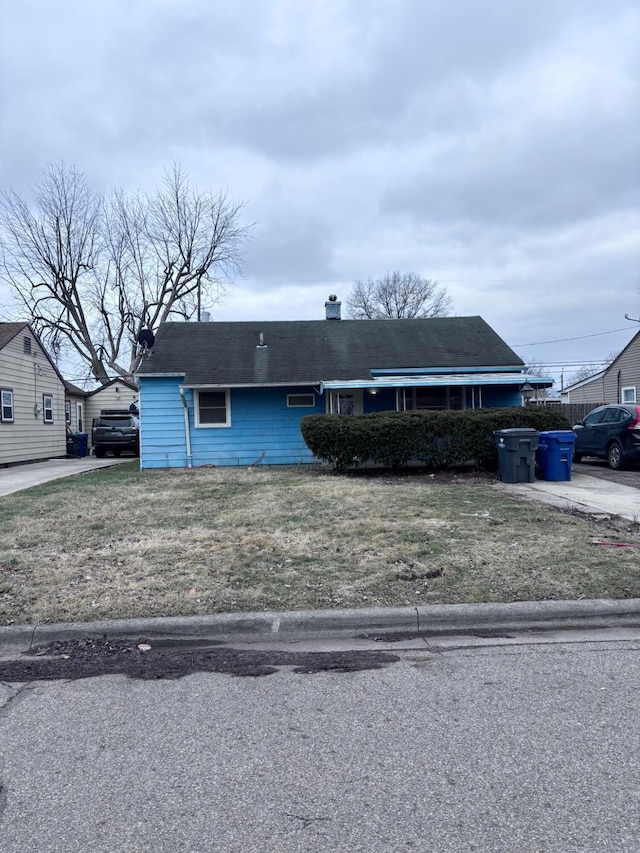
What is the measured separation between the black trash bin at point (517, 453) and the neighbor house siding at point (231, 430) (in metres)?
5.79

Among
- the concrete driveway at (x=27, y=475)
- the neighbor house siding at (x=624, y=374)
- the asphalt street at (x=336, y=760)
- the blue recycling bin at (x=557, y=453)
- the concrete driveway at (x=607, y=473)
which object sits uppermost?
the neighbor house siding at (x=624, y=374)

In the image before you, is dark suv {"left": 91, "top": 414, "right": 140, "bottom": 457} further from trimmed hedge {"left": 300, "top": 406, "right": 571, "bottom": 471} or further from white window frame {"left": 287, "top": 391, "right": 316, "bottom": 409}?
trimmed hedge {"left": 300, "top": 406, "right": 571, "bottom": 471}

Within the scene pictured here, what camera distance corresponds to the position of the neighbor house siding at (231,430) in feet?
52.9

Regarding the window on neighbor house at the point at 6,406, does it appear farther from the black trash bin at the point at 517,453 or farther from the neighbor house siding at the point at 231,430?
the black trash bin at the point at 517,453

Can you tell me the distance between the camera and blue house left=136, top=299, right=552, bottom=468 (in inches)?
628

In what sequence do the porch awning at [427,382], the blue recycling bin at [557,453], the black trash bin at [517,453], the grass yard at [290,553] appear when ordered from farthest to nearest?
the porch awning at [427,382] < the blue recycling bin at [557,453] < the black trash bin at [517,453] < the grass yard at [290,553]

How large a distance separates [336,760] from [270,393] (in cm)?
1370

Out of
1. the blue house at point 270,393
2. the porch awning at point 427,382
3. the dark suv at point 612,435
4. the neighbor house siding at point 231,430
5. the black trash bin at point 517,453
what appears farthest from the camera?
the neighbor house siding at point 231,430

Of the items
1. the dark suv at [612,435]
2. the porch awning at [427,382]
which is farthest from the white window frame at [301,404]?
the dark suv at [612,435]

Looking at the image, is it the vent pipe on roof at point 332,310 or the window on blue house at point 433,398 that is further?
the vent pipe on roof at point 332,310

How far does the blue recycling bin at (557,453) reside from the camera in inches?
470

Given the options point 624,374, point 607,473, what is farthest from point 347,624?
point 624,374

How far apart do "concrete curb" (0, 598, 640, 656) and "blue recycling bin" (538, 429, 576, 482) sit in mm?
7622

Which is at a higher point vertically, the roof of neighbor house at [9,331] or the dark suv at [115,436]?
the roof of neighbor house at [9,331]
